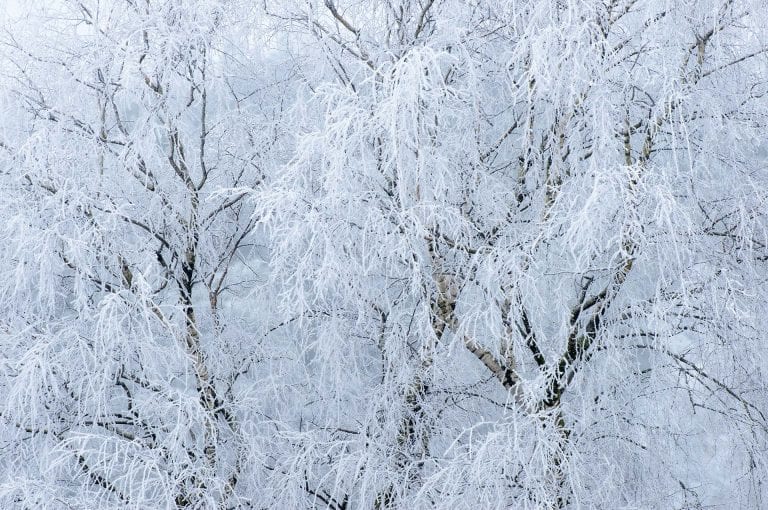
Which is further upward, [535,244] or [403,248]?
[535,244]

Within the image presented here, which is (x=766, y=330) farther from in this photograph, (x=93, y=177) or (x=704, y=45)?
(x=93, y=177)

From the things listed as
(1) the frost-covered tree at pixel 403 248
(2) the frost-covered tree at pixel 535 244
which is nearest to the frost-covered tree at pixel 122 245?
(1) the frost-covered tree at pixel 403 248

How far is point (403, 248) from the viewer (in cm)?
378

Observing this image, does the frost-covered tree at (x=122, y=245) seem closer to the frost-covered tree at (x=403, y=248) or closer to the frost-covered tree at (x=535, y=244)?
the frost-covered tree at (x=403, y=248)

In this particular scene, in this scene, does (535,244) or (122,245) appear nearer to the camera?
(535,244)

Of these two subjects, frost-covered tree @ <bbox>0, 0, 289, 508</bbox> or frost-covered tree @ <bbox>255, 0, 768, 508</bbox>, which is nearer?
frost-covered tree @ <bbox>255, 0, 768, 508</bbox>

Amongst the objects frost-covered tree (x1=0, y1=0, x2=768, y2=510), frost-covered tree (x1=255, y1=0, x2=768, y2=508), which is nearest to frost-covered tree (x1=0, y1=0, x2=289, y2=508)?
frost-covered tree (x1=0, y1=0, x2=768, y2=510)

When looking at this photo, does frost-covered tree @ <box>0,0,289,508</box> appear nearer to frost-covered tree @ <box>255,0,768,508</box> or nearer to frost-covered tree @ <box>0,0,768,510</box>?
frost-covered tree @ <box>0,0,768,510</box>

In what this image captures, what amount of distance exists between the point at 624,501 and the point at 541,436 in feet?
3.63

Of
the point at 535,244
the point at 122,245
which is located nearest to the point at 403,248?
the point at 535,244

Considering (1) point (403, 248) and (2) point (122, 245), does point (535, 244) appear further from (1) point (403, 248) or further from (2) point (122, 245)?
(2) point (122, 245)

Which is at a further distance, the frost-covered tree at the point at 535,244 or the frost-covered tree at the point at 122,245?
the frost-covered tree at the point at 122,245

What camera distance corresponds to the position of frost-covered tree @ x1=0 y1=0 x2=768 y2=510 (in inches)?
150

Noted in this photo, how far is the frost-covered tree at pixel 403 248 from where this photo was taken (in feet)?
12.5
